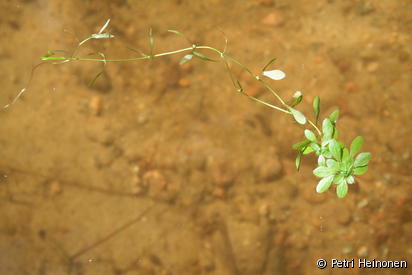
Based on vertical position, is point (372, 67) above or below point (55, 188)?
above

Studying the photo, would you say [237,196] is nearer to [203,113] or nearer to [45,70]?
[203,113]

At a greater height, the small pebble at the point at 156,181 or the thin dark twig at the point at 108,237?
the small pebble at the point at 156,181

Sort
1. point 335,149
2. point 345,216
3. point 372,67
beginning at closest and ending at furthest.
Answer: point 335,149 → point 345,216 → point 372,67

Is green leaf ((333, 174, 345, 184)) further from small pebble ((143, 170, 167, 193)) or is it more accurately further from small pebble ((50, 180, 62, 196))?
small pebble ((50, 180, 62, 196))

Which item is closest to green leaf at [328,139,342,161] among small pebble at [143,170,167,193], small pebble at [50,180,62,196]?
small pebble at [143,170,167,193]

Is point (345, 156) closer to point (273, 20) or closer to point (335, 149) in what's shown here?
point (335, 149)

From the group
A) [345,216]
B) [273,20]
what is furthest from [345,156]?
[273,20]

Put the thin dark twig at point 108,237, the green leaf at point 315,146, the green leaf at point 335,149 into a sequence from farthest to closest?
the thin dark twig at point 108,237
the green leaf at point 315,146
the green leaf at point 335,149

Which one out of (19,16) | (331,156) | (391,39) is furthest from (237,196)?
(19,16)

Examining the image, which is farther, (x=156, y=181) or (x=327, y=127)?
(x=156, y=181)

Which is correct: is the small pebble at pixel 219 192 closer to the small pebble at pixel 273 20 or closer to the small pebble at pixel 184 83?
the small pebble at pixel 184 83

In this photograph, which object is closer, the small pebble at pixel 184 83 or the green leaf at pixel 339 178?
the green leaf at pixel 339 178

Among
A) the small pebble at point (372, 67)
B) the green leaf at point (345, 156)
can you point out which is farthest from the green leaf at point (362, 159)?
the small pebble at point (372, 67)
